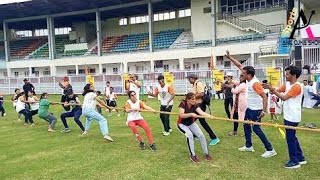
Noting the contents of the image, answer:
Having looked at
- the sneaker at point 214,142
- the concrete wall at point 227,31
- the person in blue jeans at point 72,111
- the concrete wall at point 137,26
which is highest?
the concrete wall at point 137,26

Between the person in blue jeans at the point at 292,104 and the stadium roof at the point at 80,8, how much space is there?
30.1 metres

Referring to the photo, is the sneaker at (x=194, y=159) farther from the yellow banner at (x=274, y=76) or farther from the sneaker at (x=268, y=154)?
the yellow banner at (x=274, y=76)

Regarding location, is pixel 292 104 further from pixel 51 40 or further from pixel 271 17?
pixel 51 40

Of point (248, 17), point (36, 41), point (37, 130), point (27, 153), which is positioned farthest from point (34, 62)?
point (27, 153)

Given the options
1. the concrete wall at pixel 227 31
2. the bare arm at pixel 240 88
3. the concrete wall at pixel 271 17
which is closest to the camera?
the bare arm at pixel 240 88

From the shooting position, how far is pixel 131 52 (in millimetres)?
35438

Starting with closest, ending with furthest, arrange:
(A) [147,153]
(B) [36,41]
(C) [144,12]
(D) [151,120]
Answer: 1. (A) [147,153]
2. (D) [151,120]
3. (C) [144,12]
4. (B) [36,41]

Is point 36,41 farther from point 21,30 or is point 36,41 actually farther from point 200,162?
point 200,162

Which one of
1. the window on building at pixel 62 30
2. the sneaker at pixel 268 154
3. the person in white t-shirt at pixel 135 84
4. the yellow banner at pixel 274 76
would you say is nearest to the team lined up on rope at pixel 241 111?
the sneaker at pixel 268 154

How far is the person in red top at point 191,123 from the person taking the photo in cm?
693

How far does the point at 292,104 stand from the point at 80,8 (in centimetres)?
3582

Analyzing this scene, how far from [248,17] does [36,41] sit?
28494 mm

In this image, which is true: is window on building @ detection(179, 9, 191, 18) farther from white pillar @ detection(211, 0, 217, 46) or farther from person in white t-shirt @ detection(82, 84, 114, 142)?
person in white t-shirt @ detection(82, 84, 114, 142)

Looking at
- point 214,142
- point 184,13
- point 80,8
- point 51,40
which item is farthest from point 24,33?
point 214,142
